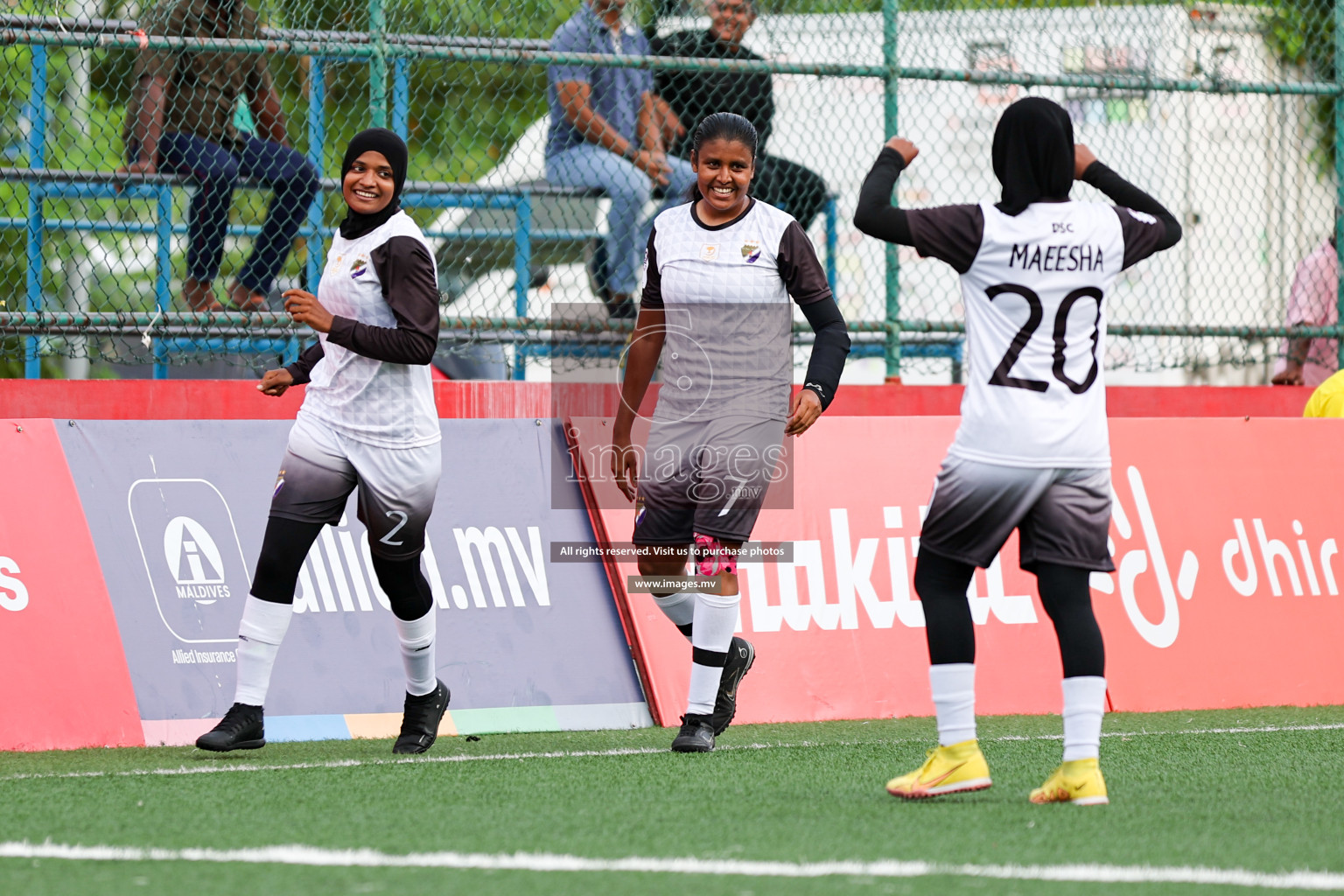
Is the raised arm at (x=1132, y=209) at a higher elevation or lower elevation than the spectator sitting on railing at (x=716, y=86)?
lower

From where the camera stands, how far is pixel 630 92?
28.3ft

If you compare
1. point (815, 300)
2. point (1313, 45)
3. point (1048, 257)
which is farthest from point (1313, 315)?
point (1048, 257)

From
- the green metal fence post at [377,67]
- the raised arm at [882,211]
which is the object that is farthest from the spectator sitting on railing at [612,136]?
the raised arm at [882,211]

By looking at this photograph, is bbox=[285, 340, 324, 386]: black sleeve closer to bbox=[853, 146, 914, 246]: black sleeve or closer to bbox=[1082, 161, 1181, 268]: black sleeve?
bbox=[853, 146, 914, 246]: black sleeve

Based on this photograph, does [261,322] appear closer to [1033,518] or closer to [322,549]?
[322,549]

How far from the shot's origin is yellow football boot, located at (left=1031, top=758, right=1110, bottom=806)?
14.3 ft

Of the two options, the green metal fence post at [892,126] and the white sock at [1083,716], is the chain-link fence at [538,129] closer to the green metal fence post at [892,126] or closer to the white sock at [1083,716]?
the green metal fence post at [892,126]

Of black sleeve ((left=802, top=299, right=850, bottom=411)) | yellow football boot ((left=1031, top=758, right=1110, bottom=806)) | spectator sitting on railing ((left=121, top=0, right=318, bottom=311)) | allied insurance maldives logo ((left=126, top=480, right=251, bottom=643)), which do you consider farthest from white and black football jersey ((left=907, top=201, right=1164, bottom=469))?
spectator sitting on railing ((left=121, top=0, right=318, bottom=311))

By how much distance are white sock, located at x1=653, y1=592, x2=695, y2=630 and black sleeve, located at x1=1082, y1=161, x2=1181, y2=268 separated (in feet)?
7.02

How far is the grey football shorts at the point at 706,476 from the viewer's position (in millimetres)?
5613

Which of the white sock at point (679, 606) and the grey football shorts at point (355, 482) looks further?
the white sock at point (679, 606)

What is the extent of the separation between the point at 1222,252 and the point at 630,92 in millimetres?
5568

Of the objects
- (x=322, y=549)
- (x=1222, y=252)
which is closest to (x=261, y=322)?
(x=322, y=549)

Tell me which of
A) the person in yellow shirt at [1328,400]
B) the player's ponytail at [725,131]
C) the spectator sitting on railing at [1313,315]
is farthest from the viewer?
the spectator sitting on railing at [1313,315]
